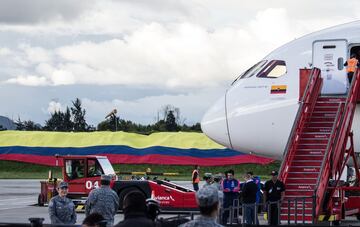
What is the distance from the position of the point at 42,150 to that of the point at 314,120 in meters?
44.2

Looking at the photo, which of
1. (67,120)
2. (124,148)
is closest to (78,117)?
(67,120)

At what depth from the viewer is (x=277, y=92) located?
19641 mm

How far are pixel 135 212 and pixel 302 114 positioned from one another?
11429mm

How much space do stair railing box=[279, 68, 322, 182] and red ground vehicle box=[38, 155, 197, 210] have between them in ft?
28.4

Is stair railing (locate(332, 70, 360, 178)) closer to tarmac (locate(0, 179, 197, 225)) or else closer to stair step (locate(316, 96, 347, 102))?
stair step (locate(316, 96, 347, 102))

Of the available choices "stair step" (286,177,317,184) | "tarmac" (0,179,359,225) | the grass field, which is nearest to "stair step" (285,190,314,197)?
"stair step" (286,177,317,184)

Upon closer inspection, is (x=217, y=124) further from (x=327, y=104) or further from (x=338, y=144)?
(x=338, y=144)

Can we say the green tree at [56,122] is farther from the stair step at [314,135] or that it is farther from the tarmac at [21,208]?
the stair step at [314,135]

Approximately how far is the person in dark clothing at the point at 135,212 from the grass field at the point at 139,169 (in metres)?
46.2

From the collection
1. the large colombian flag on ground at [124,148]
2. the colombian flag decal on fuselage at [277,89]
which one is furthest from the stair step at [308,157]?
the large colombian flag on ground at [124,148]

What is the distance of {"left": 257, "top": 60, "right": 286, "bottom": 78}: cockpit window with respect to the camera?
1984 cm

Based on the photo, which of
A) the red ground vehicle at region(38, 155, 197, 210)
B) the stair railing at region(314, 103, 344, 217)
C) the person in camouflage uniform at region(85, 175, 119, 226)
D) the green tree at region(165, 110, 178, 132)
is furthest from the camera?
the green tree at region(165, 110, 178, 132)

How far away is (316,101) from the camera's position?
1903 cm

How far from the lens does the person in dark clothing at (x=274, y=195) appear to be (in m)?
16.6
